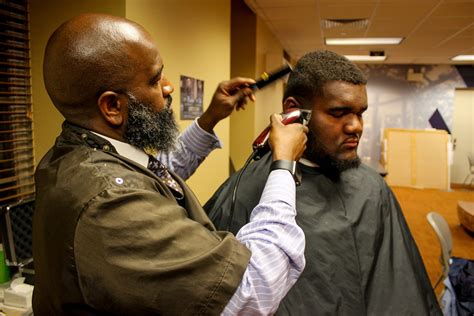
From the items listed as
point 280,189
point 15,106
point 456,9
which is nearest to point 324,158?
point 280,189

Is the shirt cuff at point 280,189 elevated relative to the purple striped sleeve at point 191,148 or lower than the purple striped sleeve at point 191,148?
lower

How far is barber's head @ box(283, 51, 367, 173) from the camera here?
1.30 m

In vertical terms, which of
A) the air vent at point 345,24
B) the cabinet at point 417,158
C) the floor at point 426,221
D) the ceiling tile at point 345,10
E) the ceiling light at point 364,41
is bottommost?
the floor at point 426,221

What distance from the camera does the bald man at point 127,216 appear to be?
66 centimetres

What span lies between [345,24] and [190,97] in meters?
3.36

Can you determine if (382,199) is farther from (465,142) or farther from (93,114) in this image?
(465,142)

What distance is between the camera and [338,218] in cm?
137

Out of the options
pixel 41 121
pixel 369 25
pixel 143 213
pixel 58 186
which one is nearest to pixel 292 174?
pixel 143 213

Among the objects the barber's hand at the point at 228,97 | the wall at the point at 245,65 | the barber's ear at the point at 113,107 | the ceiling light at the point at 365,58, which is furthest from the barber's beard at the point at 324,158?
the ceiling light at the point at 365,58

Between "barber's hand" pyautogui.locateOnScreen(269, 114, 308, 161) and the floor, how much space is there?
3475mm

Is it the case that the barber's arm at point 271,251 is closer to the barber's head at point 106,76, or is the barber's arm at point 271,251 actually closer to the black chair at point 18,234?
the barber's head at point 106,76

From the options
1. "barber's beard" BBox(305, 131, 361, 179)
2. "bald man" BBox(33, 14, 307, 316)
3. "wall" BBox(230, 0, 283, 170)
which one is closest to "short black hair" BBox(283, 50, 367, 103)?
"barber's beard" BBox(305, 131, 361, 179)

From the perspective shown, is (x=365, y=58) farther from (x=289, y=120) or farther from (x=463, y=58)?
(x=289, y=120)

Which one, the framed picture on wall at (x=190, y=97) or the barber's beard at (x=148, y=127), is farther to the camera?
the framed picture on wall at (x=190, y=97)
